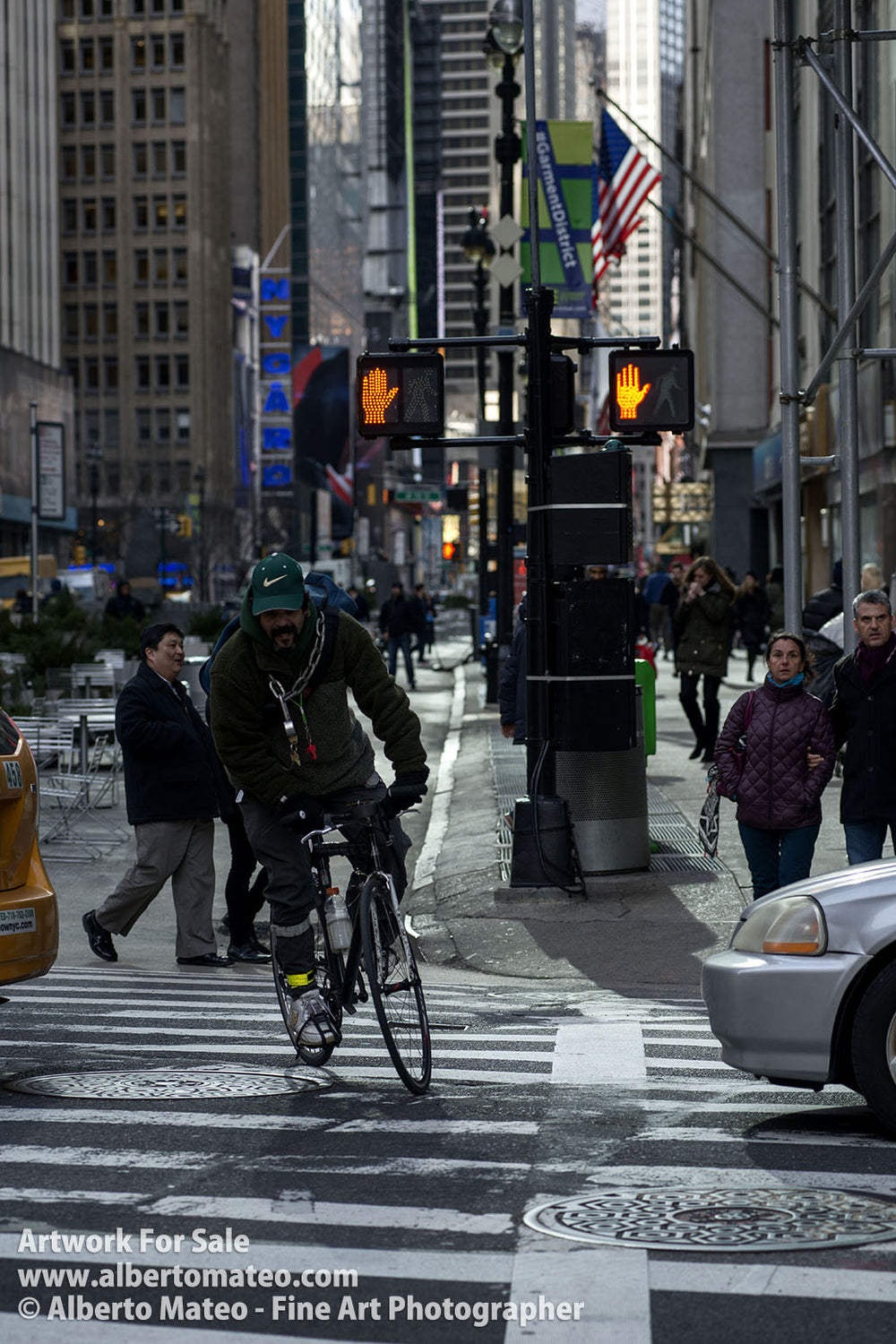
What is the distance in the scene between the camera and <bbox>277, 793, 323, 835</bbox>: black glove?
7.29 metres

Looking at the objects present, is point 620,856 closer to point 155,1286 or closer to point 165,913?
point 165,913

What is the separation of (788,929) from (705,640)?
43.4 ft

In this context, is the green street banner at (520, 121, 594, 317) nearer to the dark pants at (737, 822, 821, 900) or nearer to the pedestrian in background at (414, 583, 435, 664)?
the pedestrian in background at (414, 583, 435, 664)

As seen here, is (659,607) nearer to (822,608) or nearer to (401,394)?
(822,608)

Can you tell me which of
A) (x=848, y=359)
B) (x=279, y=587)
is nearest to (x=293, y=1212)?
(x=279, y=587)

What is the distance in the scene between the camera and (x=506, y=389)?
27.5 m

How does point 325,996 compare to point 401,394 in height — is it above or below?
below

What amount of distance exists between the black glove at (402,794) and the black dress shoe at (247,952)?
415 cm

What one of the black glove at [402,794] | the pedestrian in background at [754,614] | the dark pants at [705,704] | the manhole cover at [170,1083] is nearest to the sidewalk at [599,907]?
the dark pants at [705,704]

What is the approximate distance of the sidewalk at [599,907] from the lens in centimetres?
1103

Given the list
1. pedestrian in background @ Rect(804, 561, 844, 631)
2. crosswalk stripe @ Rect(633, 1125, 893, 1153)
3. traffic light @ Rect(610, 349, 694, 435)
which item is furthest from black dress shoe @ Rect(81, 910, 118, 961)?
pedestrian in background @ Rect(804, 561, 844, 631)

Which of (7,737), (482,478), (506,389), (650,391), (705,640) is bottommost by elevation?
(705,640)

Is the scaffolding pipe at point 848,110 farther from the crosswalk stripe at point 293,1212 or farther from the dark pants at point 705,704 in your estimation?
the crosswalk stripe at point 293,1212

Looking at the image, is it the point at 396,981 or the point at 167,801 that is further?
the point at 167,801
